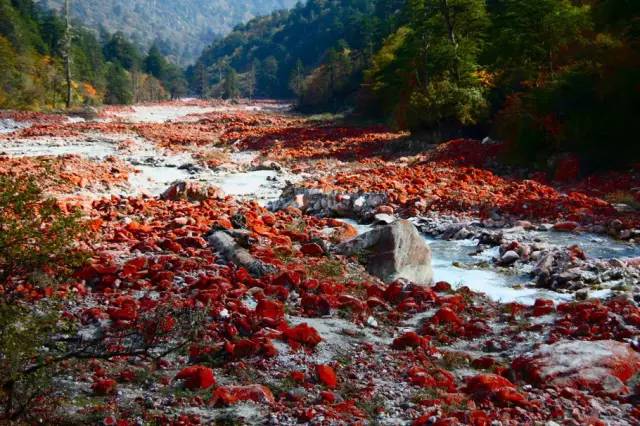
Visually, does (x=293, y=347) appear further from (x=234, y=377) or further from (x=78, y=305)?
(x=78, y=305)

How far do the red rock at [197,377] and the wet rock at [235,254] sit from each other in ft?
10.7

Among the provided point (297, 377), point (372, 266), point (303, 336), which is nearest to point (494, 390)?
point (297, 377)

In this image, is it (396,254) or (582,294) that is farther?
(396,254)

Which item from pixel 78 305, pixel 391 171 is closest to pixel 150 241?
pixel 78 305

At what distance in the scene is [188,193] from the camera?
1505 centimetres

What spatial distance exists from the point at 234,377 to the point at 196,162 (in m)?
20.1

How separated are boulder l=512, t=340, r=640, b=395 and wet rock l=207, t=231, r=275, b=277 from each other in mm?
4102

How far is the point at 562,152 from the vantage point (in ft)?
61.8

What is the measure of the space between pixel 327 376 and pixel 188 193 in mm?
10666

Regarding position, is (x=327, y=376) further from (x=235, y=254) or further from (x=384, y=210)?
(x=384, y=210)

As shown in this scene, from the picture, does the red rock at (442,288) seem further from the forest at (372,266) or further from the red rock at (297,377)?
the red rock at (297,377)

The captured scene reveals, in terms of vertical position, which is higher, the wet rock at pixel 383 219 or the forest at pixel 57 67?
the forest at pixel 57 67

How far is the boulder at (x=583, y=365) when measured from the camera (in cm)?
531

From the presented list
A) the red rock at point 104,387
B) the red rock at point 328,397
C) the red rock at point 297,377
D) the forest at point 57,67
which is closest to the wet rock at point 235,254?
the red rock at point 297,377
